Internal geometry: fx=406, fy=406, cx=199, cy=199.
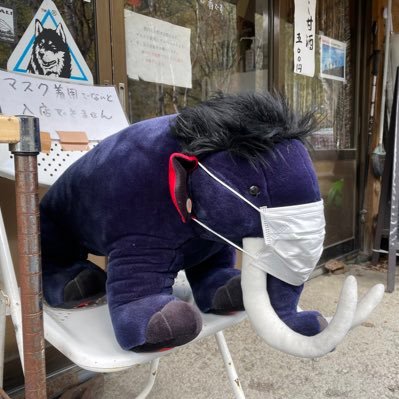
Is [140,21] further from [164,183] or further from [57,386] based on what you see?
[57,386]

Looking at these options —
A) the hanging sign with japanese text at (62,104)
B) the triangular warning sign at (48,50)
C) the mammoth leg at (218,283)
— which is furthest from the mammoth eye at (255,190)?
the triangular warning sign at (48,50)

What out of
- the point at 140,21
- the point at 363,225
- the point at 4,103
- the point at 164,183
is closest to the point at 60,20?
the point at 140,21

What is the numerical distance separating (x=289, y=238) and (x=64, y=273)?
0.55 m

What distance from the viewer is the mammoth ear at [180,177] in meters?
0.71

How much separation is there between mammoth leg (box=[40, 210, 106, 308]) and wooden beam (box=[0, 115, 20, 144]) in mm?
446

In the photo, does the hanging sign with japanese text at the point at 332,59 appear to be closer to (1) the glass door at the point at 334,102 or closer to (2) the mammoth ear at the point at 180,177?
(1) the glass door at the point at 334,102

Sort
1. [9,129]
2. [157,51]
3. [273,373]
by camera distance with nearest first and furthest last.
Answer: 1. [9,129]
2. [273,373]
3. [157,51]

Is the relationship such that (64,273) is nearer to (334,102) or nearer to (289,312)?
(289,312)

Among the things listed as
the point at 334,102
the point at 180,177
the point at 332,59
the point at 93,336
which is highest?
the point at 332,59

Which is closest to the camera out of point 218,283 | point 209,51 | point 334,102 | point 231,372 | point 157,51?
point 218,283

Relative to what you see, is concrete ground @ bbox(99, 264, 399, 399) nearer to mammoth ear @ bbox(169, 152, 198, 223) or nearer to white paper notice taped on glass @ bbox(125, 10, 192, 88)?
mammoth ear @ bbox(169, 152, 198, 223)

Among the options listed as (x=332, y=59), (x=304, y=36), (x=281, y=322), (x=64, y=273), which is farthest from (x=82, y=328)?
(x=332, y=59)

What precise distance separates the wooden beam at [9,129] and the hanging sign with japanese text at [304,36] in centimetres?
223

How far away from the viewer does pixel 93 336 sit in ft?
2.64
